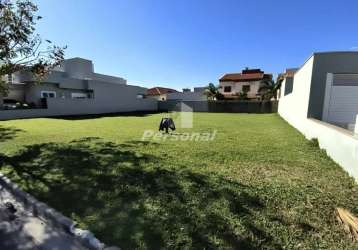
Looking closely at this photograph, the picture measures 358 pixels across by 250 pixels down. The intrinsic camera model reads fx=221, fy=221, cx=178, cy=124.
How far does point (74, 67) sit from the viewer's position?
3281cm

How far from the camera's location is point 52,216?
3133mm

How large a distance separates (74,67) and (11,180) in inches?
1271

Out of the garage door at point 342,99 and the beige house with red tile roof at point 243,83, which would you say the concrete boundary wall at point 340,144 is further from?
the beige house with red tile roof at point 243,83

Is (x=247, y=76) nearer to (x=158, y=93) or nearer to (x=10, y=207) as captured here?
(x=158, y=93)

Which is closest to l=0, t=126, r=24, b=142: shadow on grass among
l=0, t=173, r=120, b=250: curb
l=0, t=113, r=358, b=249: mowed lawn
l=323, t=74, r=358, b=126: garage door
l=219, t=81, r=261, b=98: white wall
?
l=0, t=113, r=358, b=249: mowed lawn

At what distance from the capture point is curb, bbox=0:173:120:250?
8.47 feet

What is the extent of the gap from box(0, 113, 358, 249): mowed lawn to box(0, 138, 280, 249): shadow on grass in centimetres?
1

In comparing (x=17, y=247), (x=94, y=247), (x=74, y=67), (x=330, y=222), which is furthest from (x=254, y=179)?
(x=74, y=67)

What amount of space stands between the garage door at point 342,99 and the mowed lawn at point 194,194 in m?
3.25

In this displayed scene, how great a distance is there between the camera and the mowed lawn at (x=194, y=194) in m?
2.66

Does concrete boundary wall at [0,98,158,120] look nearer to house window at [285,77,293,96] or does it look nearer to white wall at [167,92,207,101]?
white wall at [167,92,207,101]

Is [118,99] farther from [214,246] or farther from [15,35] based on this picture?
[214,246]

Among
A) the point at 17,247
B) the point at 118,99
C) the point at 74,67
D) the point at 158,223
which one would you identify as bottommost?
the point at 17,247

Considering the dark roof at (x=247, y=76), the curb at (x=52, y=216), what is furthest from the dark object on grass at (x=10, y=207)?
the dark roof at (x=247, y=76)
